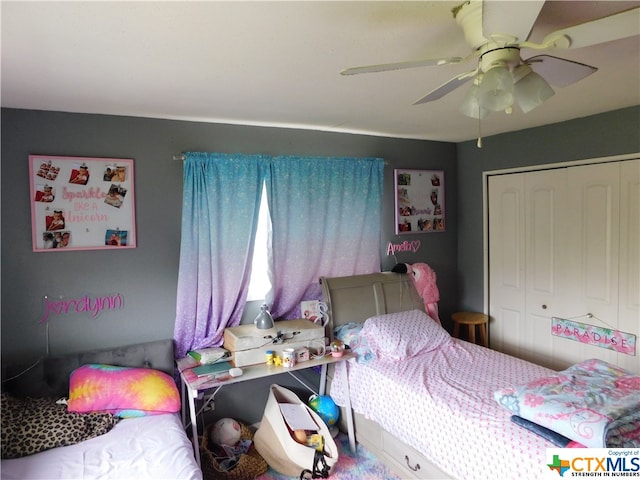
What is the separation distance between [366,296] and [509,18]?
2576 millimetres

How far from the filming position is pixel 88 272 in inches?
111

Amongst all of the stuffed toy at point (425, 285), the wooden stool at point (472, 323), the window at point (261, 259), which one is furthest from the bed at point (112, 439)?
the wooden stool at point (472, 323)

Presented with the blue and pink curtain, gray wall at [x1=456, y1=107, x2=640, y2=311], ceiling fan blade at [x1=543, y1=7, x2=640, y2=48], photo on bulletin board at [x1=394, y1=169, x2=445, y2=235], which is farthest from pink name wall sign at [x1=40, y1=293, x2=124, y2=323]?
gray wall at [x1=456, y1=107, x2=640, y2=311]

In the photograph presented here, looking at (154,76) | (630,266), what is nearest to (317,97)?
(154,76)

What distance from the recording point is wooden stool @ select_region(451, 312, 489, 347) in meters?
4.00

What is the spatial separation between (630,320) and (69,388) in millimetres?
3677

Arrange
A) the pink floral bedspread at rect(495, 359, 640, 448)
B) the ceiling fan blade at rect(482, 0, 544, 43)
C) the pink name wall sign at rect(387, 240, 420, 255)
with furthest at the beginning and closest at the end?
the pink name wall sign at rect(387, 240, 420, 255) → the pink floral bedspread at rect(495, 359, 640, 448) → the ceiling fan blade at rect(482, 0, 544, 43)

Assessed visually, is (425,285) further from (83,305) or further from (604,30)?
(604,30)

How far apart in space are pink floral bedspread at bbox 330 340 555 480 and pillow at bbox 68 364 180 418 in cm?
121

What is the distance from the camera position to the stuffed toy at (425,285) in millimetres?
3896

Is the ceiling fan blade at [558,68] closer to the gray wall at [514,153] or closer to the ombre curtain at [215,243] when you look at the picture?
the gray wall at [514,153]

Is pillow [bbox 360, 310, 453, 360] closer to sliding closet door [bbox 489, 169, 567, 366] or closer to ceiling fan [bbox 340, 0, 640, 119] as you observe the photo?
sliding closet door [bbox 489, 169, 567, 366]

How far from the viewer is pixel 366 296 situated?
3.59 metres

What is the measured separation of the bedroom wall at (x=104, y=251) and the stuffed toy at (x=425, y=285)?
1364 mm
